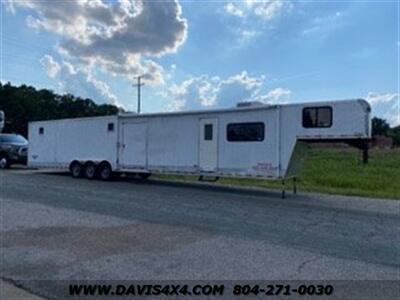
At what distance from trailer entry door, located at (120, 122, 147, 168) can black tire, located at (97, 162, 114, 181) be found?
72 cm

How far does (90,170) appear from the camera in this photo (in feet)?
71.0

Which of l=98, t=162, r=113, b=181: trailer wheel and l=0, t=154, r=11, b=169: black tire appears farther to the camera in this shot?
l=0, t=154, r=11, b=169: black tire

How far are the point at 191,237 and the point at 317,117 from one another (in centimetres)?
790

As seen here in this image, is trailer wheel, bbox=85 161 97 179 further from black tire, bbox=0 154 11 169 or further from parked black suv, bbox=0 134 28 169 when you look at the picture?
black tire, bbox=0 154 11 169

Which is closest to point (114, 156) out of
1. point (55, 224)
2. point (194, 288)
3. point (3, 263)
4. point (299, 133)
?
point (299, 133)

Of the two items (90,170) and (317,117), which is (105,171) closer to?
(90,170)

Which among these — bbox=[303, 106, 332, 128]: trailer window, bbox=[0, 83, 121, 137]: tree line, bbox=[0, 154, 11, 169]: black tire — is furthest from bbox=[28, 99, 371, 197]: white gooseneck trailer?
bbox=[0, 83, 121, 137]: tree line

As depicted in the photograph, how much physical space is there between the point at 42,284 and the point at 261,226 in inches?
205

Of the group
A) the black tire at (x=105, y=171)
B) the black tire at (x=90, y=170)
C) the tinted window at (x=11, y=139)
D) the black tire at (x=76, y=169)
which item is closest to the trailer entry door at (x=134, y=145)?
the black tire at (x=105, y=171)

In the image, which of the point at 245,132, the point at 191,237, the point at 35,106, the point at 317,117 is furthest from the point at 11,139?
the point at 35,106

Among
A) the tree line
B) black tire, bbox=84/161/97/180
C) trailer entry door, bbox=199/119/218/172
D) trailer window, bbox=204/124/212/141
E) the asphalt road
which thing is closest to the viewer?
the asphalt road

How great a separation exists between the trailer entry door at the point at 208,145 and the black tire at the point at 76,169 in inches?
248

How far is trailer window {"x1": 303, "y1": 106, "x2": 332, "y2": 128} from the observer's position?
1544 cm

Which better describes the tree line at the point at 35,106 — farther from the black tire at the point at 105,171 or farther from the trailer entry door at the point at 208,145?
the trailer entry door at the point at 208,145
